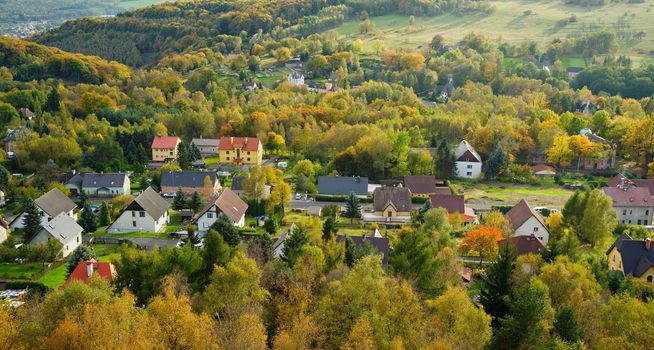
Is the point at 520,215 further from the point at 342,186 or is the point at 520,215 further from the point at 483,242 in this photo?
the point at 342,186

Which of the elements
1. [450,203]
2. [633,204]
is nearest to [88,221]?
[450,203]

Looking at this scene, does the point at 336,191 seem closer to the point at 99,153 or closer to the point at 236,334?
the point at 99,153

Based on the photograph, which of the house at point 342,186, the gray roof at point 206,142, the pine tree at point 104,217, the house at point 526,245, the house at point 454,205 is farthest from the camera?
the gray roof at point 206,142

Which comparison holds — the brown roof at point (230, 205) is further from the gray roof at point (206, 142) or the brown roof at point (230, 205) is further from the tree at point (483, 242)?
the gray roof at point (206, 142)

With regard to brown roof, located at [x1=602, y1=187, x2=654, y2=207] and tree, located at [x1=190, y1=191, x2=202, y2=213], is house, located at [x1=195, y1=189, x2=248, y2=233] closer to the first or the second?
tree, located at [x1=190, y1=191, x2=202, y2=213]

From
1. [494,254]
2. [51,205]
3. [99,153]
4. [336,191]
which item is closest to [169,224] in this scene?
[51,205]

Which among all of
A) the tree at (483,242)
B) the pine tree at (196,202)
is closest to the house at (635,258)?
the tree at (483,242)
